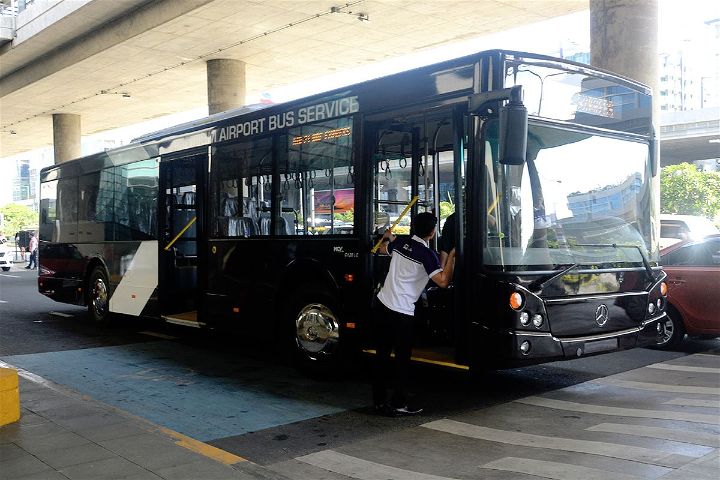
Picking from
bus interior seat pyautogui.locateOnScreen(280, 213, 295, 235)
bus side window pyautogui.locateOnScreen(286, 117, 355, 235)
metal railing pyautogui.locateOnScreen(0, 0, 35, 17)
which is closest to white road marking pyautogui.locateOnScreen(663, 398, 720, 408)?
bus side window pyautogui.locateOnScreen(286, 117, 355, 235)

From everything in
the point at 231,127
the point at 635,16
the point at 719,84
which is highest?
the point at 719,84

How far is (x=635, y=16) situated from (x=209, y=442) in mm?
10933

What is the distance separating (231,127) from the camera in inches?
367

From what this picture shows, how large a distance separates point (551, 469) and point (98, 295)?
10164 millimetres

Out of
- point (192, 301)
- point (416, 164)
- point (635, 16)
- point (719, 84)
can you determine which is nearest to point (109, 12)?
point (192, 301)

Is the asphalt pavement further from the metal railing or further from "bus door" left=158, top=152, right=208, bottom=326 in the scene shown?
the metal railing

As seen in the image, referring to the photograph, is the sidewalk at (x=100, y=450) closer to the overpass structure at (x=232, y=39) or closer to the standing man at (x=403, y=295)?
the standing man at (x=403, y=295)

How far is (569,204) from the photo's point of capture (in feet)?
21.5

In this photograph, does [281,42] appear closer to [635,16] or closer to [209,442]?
[635,16]

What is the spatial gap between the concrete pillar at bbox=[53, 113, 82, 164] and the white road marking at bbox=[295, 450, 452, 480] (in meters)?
37.5

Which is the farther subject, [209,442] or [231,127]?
[231,127]

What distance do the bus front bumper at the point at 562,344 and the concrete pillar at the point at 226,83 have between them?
2111 cm

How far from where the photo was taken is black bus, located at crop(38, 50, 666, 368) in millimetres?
6215

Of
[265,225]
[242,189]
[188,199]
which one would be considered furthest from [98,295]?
[265,225]
